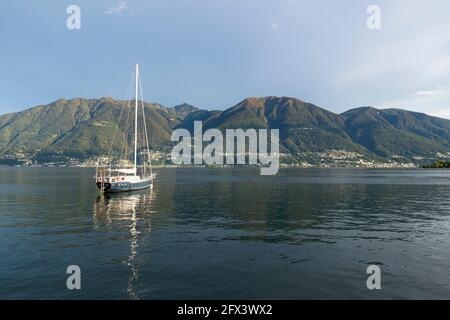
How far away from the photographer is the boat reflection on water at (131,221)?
2708cm

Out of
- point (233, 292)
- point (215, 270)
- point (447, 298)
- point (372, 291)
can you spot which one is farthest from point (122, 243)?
point (447, 298)

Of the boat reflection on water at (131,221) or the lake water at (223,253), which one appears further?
the boat reflection on water at (131,221)

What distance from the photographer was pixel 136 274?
25.9 meters

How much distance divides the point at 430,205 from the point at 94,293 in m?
69.9

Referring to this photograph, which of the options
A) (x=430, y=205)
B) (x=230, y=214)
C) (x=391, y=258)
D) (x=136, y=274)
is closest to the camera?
(x=136, y=274)

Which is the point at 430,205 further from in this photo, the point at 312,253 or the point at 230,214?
the point at 312,253

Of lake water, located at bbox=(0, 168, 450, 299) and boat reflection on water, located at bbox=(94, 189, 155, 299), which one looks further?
boat reflection on water, located at bbox=(94, 189, 155, 299)

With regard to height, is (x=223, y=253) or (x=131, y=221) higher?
(x=131, y=221)

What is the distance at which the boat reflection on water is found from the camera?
2708cm

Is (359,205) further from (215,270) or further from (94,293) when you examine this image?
(94,293)

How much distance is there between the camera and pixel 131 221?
50.1m

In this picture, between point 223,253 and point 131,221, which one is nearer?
point 223,253
